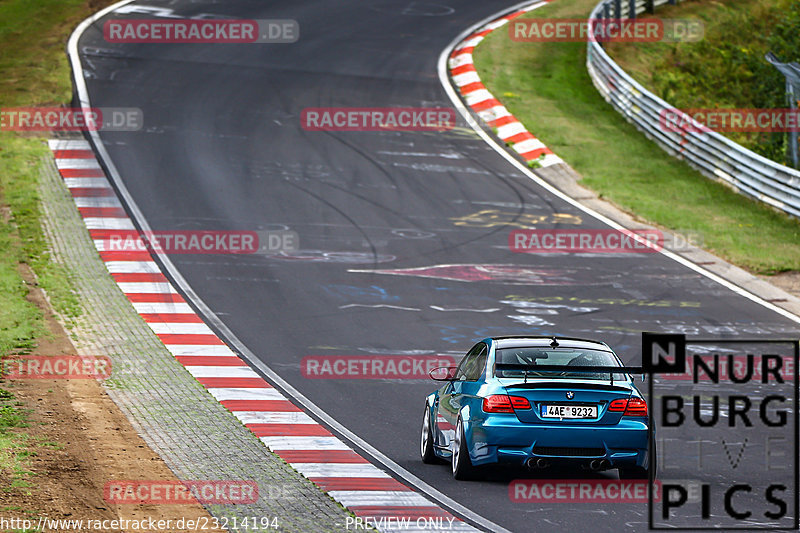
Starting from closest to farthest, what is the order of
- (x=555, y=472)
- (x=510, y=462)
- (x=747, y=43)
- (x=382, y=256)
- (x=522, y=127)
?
(x=510, y=462)
(x=555, y=472)
(x=382, y=256)
(x=522, y=127)
(x=747, y=43)

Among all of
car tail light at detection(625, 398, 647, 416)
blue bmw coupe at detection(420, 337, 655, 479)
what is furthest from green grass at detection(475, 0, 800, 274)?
blue bmw coupe at detection(420, 337, 655, 479)

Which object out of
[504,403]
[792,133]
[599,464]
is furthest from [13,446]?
[792,133]

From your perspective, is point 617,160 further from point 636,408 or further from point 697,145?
point 636,408

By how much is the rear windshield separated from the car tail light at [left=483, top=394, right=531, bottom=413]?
31cm

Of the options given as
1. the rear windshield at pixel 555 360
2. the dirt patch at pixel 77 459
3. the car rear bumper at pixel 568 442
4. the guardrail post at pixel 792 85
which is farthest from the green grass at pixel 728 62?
the dirt patch at pixel 77 459

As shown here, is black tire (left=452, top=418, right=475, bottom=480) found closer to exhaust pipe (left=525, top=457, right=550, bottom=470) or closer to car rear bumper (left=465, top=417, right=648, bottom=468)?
car rear bumper (left=465, top=417, right=648, bottom=468)

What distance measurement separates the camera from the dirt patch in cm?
859

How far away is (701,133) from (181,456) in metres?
18.8

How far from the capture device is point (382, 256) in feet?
66.3

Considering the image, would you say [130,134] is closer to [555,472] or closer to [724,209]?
[724,209]

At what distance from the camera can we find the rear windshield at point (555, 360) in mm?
10023

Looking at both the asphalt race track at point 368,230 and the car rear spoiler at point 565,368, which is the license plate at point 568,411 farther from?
the asphalt race track at point 368,230

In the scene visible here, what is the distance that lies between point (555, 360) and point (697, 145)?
17306mm

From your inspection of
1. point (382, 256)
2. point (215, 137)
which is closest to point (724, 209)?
point (382, 256)
